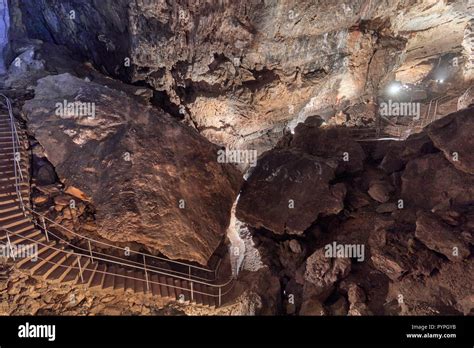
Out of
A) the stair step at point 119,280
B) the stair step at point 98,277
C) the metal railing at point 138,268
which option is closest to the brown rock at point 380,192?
the metal railing at point 138,268

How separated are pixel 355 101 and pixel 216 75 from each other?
668cm

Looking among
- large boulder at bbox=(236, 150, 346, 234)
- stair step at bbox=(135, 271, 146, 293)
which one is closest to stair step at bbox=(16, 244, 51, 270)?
stair step at bbox=(135, 271, 146, 293)

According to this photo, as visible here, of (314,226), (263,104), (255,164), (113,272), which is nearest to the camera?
(113,272)

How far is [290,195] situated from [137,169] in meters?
4.48

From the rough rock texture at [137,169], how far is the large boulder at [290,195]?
0.93 meters

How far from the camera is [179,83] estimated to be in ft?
39.1

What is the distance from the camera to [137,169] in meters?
7.99

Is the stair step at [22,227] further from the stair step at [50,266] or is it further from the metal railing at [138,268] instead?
the stair step at [50,266]

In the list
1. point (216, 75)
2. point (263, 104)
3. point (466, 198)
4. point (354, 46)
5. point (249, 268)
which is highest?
point (354, 46)

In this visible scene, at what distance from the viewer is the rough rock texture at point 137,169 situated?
753 cm
